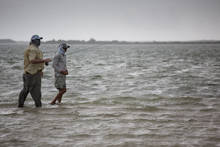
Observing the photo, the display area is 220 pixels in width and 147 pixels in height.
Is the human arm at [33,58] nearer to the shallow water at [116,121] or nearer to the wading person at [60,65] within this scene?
the wading person at [60,65]

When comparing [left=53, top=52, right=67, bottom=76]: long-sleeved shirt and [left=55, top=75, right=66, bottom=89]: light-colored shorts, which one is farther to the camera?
[left=55, top=75, right=66, bottom=89]: light-colored shorts

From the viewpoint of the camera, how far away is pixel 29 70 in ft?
24.2

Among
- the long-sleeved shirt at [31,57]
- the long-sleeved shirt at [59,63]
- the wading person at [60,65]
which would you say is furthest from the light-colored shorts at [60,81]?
the long-sleeved shirt at [31,57]

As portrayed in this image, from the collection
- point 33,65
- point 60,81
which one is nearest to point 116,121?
point 60,81

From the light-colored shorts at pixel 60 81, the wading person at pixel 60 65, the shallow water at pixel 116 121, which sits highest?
the wading person at pixel 60 65

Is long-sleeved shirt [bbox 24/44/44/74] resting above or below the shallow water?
above

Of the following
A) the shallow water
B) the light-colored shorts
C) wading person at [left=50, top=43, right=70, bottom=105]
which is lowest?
the shallow water

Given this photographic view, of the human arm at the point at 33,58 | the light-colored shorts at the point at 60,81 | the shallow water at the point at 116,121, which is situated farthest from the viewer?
the light-colored shorts at the point at 60,81

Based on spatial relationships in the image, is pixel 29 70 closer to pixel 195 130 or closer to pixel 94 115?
pixel 94 115

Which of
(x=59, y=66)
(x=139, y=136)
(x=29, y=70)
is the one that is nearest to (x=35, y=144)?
(x=139, y=136)

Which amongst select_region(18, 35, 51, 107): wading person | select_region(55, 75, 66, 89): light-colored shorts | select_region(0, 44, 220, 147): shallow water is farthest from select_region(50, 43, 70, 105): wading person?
select_region(0, 44, 220, 147): shallow water

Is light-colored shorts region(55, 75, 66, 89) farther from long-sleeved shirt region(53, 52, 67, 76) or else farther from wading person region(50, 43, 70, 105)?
long-sleeved shirt region(53, 52, 67, 76)

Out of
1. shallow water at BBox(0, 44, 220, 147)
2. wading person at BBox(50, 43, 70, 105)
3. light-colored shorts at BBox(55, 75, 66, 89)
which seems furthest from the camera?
light-colored shorts at BBox(55, 75, 66, 89)

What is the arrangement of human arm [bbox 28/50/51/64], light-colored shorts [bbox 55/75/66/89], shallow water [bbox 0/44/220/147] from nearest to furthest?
shallow water [bbox 0/44/220/147]
human arm [bbox 28/50/51/64]
light-colored shorts [bbox 55/75/66/89]
